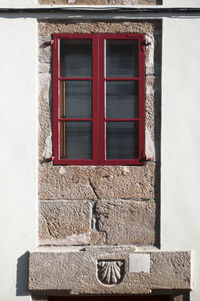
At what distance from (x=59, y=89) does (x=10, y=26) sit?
2.21 ft

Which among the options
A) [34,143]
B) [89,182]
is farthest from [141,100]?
[34,143]

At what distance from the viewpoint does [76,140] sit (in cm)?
373

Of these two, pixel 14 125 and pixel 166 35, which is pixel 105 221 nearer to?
pixel 14 125

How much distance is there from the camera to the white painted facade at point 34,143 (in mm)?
3590

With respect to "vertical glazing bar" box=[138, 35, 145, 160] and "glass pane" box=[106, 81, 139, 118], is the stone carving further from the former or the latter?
"glass pane" box=[106, 81, 139, 118]

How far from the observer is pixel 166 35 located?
3609 mm

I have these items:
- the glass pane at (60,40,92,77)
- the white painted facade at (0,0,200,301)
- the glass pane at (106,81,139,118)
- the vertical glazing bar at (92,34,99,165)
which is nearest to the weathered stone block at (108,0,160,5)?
the white painted facade at (0,0,200,301)

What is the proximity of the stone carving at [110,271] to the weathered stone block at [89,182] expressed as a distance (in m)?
0.56

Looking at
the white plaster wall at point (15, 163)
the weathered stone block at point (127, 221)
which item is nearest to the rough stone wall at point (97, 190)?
the weathered stone block at point (127, 221)

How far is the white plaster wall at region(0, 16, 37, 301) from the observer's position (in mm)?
3588

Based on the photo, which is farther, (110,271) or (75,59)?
(75,59)

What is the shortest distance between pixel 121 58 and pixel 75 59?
0.41 metres

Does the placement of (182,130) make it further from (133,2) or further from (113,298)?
(113,298)

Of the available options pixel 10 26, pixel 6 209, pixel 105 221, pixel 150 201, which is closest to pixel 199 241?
pixel 150 201
